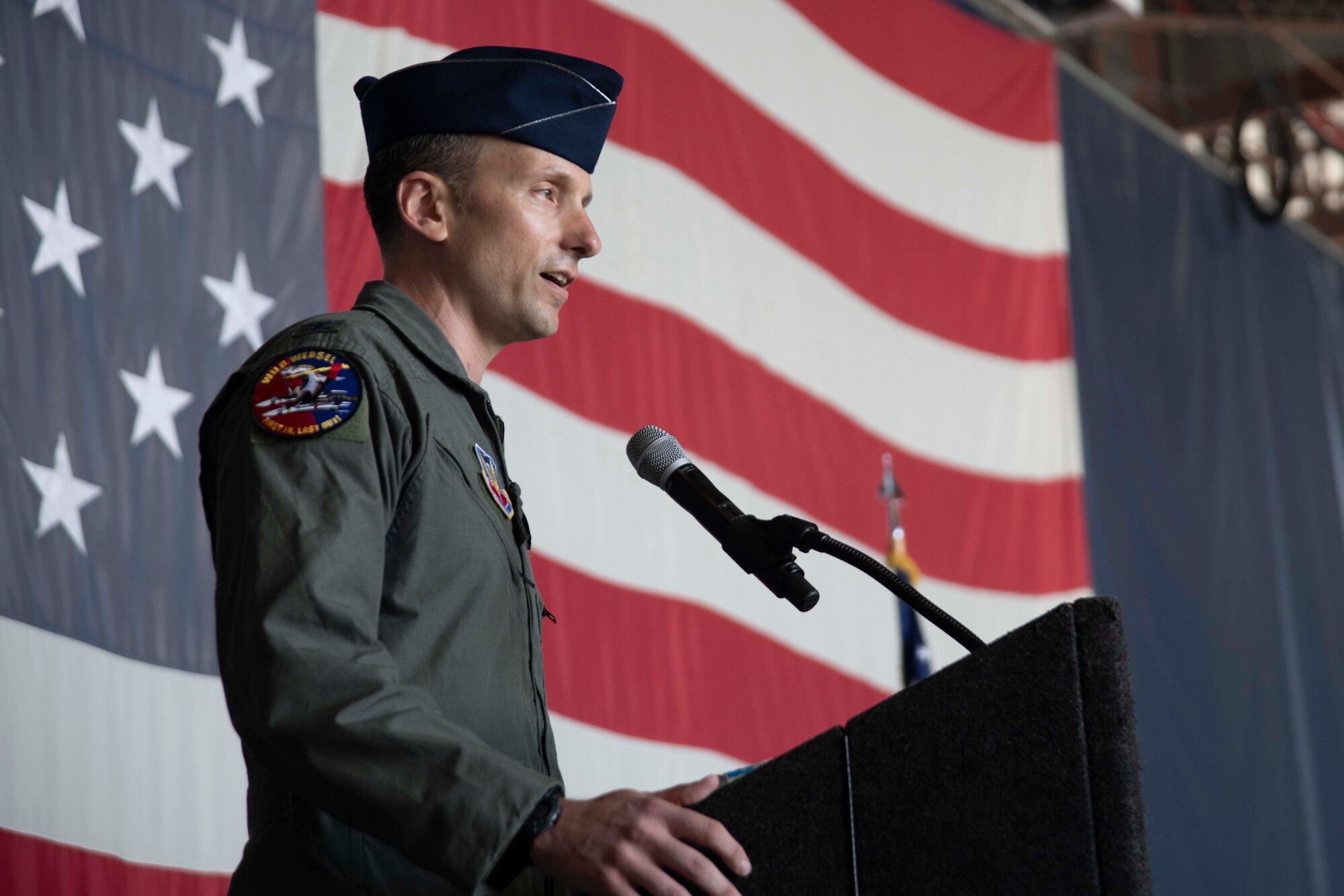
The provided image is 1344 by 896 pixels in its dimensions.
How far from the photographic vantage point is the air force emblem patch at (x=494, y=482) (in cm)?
116

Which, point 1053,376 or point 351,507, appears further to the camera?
point 1053,376

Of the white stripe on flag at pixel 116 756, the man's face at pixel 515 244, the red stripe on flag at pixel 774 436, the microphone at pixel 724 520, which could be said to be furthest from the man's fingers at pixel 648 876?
the red stripe on flag at pixel 774 436

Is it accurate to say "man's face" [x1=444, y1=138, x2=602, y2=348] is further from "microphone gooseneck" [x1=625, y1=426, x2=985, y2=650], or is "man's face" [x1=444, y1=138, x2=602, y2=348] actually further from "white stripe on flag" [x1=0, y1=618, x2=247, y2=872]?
"white stripe on flag" [x1=0, y1=618, x2=247, y2=872]

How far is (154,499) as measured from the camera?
1943mm

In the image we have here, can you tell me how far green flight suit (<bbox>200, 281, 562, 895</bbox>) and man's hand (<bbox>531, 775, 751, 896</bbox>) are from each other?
3cm

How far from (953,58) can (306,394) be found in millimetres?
3232

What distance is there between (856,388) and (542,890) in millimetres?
2483

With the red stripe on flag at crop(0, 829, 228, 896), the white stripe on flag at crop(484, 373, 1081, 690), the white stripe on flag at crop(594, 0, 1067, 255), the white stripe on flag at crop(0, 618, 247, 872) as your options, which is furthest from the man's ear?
the white stripe on flag at crop(594, 0, 1067, 255)

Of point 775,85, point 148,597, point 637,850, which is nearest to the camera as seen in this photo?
point 637,850

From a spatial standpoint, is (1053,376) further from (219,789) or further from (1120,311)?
(219,789)

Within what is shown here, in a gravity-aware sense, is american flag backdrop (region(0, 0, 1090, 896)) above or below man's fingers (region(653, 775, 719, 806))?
above

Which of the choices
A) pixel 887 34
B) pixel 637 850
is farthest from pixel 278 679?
pixel 887 34

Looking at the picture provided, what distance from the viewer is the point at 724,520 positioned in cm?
111

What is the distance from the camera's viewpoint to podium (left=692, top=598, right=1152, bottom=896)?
0.78m
